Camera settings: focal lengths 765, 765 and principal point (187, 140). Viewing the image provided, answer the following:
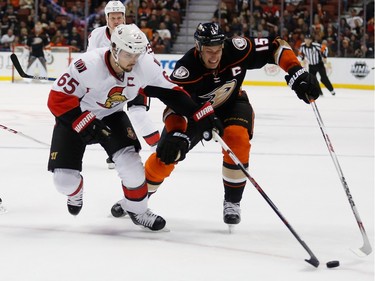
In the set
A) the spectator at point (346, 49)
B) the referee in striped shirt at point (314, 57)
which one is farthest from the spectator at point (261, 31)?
the referee in striped shirt at point (314, 57)

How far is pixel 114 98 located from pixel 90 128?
24 cm

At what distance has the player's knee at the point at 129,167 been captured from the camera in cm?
333

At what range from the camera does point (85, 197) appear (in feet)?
13.7

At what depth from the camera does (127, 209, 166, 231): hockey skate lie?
11.1ft

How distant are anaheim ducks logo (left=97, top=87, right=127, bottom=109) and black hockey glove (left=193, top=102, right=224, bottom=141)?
336 mm

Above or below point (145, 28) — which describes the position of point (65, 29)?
below

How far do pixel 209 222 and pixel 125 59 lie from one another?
952 millimetres

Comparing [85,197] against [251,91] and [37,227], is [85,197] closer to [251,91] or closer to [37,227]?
[37,227]

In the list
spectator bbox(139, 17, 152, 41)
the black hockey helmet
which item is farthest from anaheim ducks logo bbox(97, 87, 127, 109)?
spectator bbox(139, 17, 152, 41)

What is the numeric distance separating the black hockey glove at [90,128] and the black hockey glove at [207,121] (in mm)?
399

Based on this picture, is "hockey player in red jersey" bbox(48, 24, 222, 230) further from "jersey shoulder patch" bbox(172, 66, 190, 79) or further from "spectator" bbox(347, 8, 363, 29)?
"spectator" bbox(347, 8, 363, 29)

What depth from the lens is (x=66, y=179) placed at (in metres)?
3.42

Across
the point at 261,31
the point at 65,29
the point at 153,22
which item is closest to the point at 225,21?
the point at 261,31

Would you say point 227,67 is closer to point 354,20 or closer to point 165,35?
point 165,35
